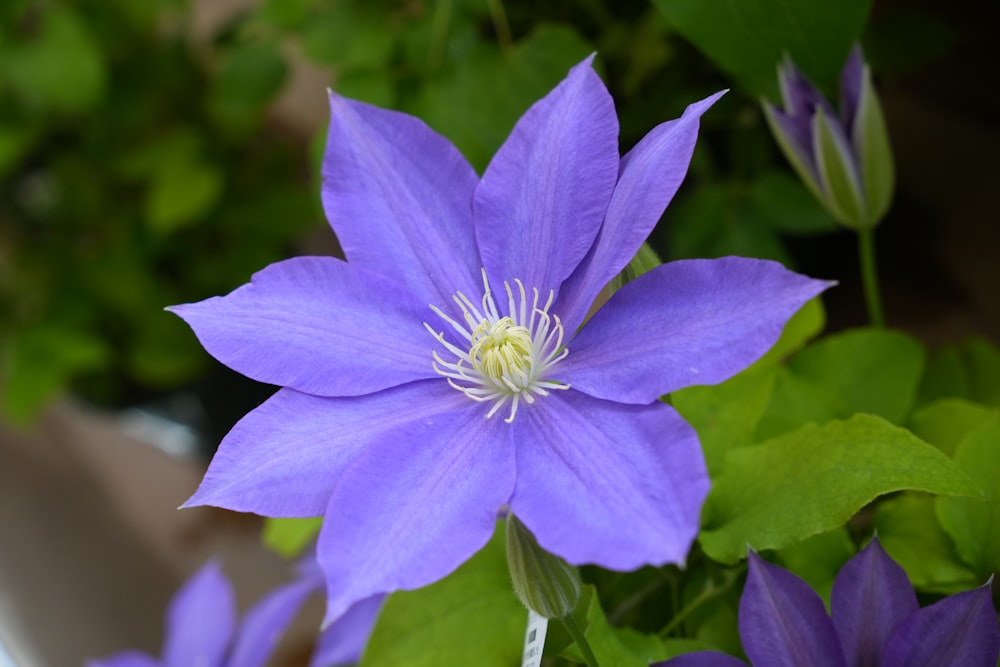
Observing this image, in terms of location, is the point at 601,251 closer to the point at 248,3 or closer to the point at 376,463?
the point at 376,463

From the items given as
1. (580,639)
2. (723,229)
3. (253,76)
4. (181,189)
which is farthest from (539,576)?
(181,189)

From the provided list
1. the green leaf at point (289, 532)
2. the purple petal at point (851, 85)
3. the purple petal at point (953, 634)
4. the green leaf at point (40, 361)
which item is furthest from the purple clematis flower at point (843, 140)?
the green leaf at point (40, 361)

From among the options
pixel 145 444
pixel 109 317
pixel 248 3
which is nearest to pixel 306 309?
pixel 109 317

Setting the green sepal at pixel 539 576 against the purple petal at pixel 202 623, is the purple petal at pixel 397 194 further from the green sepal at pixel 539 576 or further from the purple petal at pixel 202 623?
the purple petal at pixel 202 623

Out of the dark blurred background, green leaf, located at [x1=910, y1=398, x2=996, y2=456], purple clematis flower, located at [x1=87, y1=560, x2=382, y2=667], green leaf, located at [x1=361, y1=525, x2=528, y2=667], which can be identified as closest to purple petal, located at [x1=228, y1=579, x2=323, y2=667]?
purple clematis flower, located at [x1=87, y1=560, x2=382, y2=667]

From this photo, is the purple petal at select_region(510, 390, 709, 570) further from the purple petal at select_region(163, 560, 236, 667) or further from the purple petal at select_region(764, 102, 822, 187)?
the purple petal at select_region(163, 560, 236, 667)
